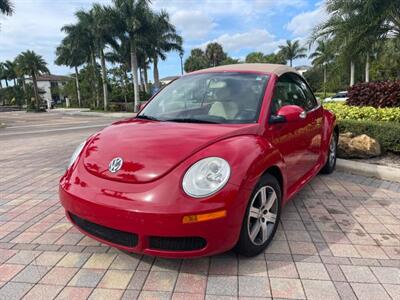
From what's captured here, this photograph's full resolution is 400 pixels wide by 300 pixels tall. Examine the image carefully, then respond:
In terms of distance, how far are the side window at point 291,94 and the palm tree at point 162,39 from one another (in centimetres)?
2668

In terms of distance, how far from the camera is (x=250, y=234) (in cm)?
260

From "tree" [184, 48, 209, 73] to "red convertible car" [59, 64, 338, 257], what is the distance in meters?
67.9

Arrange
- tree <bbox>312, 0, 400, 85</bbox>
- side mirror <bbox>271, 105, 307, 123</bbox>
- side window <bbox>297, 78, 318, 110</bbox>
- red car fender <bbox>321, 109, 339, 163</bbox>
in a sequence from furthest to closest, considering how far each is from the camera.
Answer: tree <bbox>312, 0, 400, 85</bbox>
red car fender <bbox>321, 109, 339, 163</bbox>
side window <bbox>297, 78, 318, 110</bbox>
side mirror <bbox>271, 105, 307, 123</bbox>

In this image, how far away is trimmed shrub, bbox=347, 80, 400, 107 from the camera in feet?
24.4

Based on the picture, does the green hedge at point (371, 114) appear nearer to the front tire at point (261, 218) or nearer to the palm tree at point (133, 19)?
the front tire at point (261, 218)

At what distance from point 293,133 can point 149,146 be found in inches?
60.9

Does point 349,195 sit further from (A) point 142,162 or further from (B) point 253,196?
(A) point 142,162

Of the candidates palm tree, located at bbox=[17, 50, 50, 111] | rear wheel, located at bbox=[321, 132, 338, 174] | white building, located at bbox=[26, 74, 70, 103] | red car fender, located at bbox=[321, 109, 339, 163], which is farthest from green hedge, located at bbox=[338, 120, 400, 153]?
white building, located at bbox=[26, 74, 70, 103]

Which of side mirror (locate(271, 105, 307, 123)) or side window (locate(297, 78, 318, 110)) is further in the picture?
side window (locate(297, 78, 318, 110))

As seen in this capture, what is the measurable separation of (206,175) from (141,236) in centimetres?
61

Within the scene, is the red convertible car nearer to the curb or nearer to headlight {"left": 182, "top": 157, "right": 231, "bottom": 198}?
headlight {"left": 182, "top": 157, "right": 231, "bottom": 198}

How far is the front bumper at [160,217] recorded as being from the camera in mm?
2176

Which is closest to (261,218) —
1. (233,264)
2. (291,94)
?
(233,264)

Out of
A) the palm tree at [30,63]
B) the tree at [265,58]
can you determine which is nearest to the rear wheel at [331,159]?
the palm tree at [30,63]
